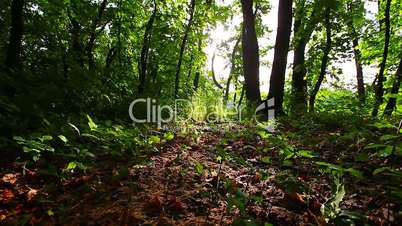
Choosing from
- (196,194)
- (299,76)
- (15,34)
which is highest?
(299,76)

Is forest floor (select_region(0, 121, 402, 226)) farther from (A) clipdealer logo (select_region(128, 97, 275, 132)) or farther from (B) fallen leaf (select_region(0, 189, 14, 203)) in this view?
(A) clipdealer logo (select_region(128, 97, 275, 132))

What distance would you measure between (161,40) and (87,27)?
1.88 metres

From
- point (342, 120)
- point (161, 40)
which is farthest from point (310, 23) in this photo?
point (161, 40)

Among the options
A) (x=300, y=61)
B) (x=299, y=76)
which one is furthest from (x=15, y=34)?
(x=300, y=61)

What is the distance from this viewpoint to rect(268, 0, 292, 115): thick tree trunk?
268 inches

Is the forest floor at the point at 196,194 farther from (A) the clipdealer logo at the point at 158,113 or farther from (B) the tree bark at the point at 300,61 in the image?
(B) the tree bark at the point at 300,61

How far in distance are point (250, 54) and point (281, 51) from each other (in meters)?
1.79

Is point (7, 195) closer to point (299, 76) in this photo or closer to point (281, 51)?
point (281, 51)

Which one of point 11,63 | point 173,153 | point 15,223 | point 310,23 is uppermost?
point 310,23

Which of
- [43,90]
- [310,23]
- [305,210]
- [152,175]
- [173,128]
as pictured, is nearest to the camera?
[305,210]

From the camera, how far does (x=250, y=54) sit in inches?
339

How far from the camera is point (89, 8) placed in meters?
6.14

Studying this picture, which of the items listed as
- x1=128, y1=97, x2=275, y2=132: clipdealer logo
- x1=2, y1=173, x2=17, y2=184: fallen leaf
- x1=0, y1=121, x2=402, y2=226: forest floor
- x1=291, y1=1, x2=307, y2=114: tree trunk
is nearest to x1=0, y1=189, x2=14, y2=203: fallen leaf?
x1=0, y1=121, x2=402, y2=226: forest floor

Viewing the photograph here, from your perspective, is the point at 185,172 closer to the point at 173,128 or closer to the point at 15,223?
the point at 15,223
